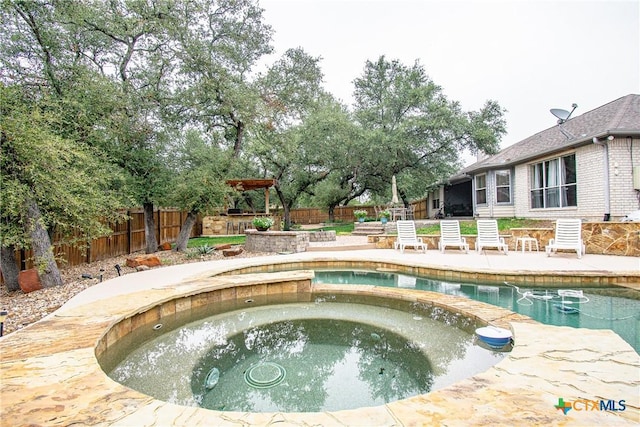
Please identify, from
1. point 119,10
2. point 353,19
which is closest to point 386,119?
point 353,19

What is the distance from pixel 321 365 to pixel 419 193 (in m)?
15.8

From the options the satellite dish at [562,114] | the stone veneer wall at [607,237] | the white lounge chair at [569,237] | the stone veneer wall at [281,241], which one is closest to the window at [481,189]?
the satellite dish at [562,114]

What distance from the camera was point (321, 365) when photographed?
10.8ft

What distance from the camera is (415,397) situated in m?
1.97

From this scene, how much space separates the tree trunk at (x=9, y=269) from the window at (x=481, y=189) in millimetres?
17250

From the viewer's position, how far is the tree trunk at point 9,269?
20.0 feet

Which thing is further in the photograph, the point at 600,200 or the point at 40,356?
the point at 600,200

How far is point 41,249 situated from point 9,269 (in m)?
→ 1.05

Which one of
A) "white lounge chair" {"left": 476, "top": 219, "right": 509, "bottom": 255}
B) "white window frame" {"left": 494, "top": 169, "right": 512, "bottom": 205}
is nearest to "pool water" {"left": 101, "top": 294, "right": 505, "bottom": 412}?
"white lounge chair" {"left": 476, "top": 219, "right": 509, "bottom": 255}

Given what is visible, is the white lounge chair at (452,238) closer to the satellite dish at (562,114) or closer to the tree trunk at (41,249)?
the satellite dish at (562,114)

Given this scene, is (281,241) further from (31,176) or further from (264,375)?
(264,375)

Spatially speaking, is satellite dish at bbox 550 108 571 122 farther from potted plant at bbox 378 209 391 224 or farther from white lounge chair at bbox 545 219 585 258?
potted plant at bbox 378 209 391 224

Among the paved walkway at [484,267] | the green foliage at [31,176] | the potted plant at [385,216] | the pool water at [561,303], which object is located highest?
the green foliage at [31,176]

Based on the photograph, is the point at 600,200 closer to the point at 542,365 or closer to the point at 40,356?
the point at 542,365
